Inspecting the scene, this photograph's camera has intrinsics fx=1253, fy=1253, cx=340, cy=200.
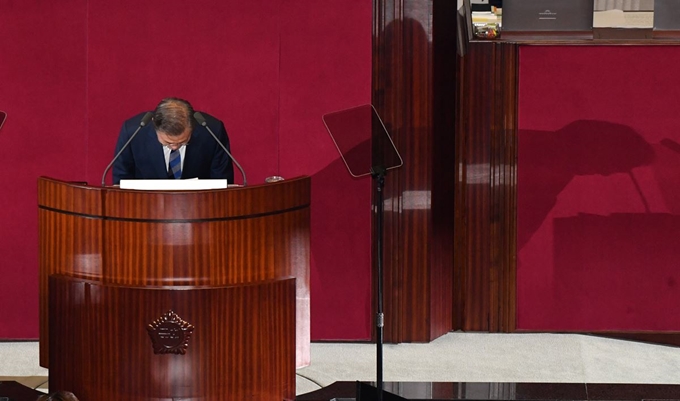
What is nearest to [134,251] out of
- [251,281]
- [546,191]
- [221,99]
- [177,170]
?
[251,281]

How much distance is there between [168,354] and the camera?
4.13m

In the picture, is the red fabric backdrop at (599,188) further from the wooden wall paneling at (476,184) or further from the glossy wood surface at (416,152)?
the glossy wood surface at (416,152)

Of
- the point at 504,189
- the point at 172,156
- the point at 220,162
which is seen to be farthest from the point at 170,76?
the point at 504,189

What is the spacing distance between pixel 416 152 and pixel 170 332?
2.00m

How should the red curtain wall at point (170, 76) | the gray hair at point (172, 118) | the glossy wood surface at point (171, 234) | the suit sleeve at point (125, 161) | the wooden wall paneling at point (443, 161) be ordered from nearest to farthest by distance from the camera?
the glossy wood surface at point (171, 234) < the gray hair at point (172, 118) < the suit sleeve at point (125, 161) < the red curtain wall at point (170, 76) < the wooden wall paneling at point (443, 161)

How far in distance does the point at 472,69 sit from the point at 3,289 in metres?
2.42

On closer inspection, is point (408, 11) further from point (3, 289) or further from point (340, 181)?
point (3, 289)

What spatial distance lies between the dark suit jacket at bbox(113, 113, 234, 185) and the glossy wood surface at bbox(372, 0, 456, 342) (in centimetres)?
102

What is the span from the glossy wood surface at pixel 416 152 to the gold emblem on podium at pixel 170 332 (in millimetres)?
1872

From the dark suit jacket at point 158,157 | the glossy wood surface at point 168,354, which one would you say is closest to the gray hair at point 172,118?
the dark suit jacket at point 158,157

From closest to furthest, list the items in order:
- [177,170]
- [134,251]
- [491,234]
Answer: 1. [134,251]
2. [177,170]
3. [491,234]

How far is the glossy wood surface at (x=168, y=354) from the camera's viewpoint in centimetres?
414

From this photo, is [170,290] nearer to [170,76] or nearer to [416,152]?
[170,76]

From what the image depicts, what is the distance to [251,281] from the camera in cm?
421
